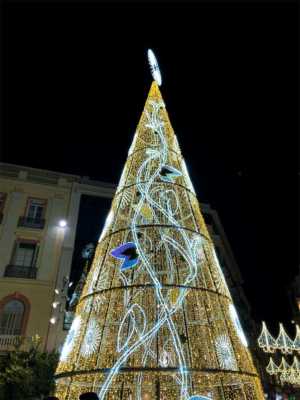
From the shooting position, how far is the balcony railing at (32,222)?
1510 cm

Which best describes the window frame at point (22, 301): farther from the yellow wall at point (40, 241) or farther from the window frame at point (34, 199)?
the window frame at point (34, 199)

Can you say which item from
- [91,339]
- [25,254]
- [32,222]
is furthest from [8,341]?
[91,339]

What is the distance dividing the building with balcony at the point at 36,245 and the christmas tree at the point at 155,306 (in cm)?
809

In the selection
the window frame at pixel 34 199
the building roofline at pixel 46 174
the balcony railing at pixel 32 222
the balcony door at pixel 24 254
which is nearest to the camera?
the balcony door at pixel 24 254

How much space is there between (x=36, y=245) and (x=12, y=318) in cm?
371

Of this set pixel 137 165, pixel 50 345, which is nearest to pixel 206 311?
pixel 137 165

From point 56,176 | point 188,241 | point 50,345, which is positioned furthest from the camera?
point 56,176

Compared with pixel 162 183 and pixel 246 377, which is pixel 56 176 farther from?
pixel 246 377

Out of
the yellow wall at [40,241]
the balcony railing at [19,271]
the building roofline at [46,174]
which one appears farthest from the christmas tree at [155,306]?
the building roofline at [46,174]

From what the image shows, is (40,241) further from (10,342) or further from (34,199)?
(10,342)

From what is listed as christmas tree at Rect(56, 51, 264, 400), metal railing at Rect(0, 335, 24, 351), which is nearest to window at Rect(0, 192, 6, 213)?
metal railing at Rect(0, 335, 24, 351)

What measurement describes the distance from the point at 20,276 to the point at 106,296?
1054 cm

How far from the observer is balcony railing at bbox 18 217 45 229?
1510 centimetres

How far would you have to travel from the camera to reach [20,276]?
44.0ft
